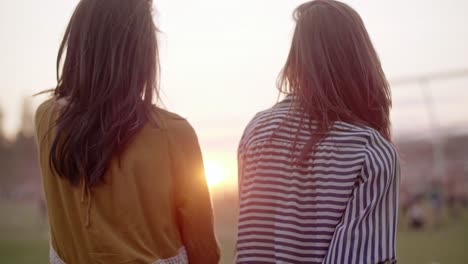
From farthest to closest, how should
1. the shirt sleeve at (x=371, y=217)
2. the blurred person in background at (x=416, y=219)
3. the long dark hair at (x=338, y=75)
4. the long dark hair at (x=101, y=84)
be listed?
the blurred person in background at (x=416, y=219), the long dark hair at (x=338, y=75), the shirt sleeve at (x=371, y=217), the long dark hair at (x=101, y=84)

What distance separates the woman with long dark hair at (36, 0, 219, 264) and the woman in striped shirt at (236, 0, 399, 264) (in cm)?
28

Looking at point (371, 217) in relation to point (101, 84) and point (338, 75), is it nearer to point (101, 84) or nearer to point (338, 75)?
point (338, 75)

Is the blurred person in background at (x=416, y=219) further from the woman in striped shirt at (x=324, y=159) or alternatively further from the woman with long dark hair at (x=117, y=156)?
the woman with long dark hair at (x=117, y=156)

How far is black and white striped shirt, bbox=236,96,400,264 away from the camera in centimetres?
258

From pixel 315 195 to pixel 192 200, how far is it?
0.45 m

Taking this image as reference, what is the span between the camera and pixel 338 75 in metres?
2.76

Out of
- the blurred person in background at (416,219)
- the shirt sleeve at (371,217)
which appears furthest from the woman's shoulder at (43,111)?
the blurred person in background at (416,219)

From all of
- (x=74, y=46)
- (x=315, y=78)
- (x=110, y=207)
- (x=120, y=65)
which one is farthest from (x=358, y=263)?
(x=74, y=46)

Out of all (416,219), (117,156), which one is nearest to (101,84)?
(117,156)

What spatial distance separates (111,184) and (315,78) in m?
0.86

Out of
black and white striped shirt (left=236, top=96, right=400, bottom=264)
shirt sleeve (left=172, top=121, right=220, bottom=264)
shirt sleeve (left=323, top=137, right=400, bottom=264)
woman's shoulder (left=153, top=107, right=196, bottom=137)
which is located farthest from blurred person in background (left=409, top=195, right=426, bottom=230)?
woman's shoulder (left=153, top=107, right=196, bottom=137)

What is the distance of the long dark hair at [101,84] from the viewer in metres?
2.46

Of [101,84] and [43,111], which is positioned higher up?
[101,84]

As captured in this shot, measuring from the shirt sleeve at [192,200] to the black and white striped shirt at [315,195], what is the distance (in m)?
0.24
